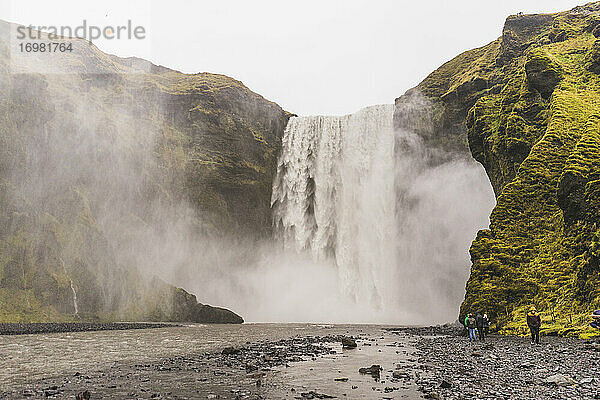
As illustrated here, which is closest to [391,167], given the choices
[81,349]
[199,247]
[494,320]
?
[199,247]

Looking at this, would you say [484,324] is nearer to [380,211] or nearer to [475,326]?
[475,326]

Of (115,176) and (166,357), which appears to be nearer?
(166,357)

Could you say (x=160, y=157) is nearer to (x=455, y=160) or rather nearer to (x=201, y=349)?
(x=455, y=160)

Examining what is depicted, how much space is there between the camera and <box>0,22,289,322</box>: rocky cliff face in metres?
48.9

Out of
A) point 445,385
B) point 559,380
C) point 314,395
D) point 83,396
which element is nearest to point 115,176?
point 83,396

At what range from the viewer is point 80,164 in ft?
185

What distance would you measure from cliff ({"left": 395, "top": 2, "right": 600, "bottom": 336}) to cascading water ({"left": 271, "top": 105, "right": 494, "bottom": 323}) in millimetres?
12052

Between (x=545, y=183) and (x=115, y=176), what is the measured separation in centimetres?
4900

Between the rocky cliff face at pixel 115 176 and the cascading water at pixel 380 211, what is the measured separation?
18.3ft

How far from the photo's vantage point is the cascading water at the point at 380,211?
56.5m

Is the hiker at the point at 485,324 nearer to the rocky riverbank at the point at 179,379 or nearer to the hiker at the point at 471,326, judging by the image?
the hiker at the point at 471,326

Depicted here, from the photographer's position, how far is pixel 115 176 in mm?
58562

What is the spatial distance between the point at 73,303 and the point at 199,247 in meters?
19.1

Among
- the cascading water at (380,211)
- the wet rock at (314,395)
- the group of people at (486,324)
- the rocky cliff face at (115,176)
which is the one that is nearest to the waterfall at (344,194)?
the cascading water at (380,211)
